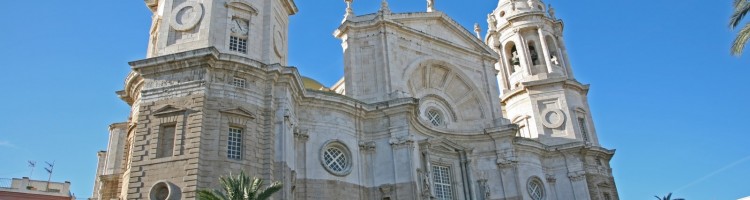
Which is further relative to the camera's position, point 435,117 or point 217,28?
point 435,117

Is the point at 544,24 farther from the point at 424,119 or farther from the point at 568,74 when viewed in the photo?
the point at 424,119

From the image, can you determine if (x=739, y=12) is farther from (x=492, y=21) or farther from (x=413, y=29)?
(x=492, y=21)

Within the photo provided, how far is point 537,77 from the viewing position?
3816 centimetres

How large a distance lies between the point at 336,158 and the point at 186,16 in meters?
8.21

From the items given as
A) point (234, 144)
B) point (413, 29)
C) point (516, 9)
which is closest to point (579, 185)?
point (413, 29)

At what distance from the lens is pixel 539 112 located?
3688cm

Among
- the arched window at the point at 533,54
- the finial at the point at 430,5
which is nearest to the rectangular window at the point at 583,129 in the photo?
the arched window at the point at 533,54

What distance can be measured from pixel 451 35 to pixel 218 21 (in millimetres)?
14642

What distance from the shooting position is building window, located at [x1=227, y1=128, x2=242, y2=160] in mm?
20703

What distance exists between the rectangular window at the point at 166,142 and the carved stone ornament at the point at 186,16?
4390 mm

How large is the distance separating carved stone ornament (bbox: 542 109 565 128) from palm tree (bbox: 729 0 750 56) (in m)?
19.2

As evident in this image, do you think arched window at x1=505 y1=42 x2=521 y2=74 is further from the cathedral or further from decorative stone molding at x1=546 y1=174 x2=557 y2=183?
decorative stone molding at x1=546 y1=174 x2=557 y2=183

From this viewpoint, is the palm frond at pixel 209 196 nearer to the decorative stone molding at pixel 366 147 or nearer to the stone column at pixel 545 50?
the decorative stone molding at pixel 366 147

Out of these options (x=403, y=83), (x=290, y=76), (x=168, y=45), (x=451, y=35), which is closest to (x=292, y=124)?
(x=290, y=76)
